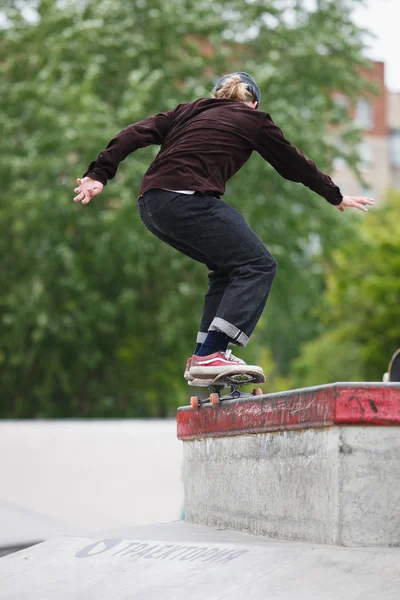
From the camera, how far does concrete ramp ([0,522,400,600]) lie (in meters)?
3.21

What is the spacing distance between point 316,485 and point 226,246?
1495 millimetres

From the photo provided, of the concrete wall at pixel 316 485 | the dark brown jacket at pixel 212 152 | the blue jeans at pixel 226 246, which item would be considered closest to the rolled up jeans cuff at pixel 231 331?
the blue jeans at pixel 226 246

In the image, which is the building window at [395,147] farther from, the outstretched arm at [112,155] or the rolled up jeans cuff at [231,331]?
the rolled up jeans cuff at [231,331]

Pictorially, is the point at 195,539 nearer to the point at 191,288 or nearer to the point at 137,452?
the point at 137,452

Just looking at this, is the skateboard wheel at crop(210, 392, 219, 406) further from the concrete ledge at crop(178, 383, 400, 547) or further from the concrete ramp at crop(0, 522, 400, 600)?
the concrete ramp at crop(0, 522, 400, 600)

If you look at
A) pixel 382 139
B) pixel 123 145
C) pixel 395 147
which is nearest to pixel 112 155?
pixel 123 145

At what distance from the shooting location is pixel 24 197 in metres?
20.7

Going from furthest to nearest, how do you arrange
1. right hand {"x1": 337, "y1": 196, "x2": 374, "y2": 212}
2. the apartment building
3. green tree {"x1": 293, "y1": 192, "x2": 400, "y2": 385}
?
the apartment building
green tree {"x1": 293, "y1": 192, "x2": 400, "y2": 385}
right hand {"x1": 337, "y1": 196, "x2": 374, "y2": 212}

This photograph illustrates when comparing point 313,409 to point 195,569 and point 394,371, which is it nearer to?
point 195,569

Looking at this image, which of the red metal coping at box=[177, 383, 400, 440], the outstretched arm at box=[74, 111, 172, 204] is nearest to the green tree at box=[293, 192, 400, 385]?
the outstretched arm at box=[74, 111, 172, 204]

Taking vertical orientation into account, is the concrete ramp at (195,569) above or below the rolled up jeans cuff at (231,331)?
below

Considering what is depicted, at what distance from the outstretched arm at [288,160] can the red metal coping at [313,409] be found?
1234 millimetres

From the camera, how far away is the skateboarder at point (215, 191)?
4.75 meters

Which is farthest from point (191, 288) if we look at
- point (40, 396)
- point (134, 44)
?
point (134, 44)
